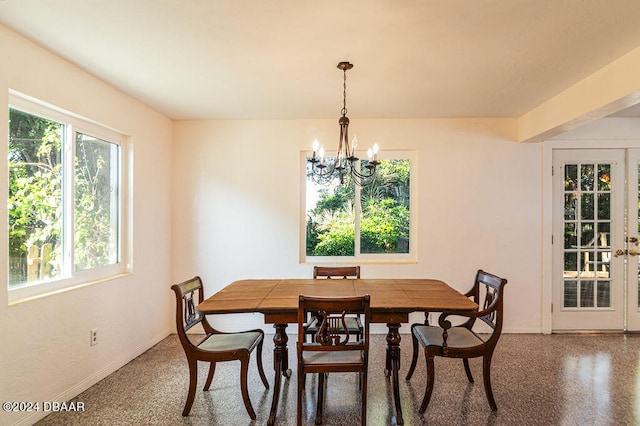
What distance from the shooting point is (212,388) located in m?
2.62

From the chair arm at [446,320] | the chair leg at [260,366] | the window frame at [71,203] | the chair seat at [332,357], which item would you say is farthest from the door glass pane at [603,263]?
the window frame at [71,203]

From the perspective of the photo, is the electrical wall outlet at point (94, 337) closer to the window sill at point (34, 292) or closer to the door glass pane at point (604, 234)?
the window sill at point (34, 292)

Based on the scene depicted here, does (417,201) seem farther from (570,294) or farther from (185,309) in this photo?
(185,309)

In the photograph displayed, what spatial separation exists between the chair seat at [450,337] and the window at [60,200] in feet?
8.49

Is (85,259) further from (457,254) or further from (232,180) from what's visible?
(457,254)

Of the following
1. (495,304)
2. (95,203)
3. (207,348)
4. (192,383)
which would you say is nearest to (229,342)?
(207,348)

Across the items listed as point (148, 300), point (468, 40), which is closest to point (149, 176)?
point (148, 300)

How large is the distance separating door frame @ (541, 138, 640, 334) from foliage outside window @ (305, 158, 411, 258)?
147 cm

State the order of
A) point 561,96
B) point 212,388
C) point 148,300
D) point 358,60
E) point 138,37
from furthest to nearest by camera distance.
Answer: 1. point 148,300
2. point 561,96
3. point 212,388
4. point 358,60
5. point 138,37

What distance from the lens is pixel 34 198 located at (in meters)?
2.32

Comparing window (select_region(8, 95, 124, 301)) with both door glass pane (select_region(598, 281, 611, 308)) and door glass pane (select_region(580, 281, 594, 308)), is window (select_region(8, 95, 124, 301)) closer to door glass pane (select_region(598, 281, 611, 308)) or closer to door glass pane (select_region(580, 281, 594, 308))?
door glass pane (select_region(580, 281, 594, 308))

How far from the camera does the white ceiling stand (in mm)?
1807

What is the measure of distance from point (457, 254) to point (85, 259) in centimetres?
358

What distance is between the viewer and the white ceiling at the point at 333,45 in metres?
1.81
